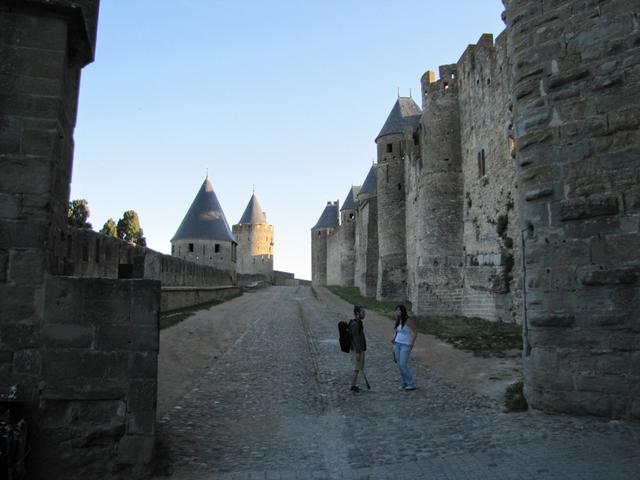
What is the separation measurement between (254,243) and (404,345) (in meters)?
61.7

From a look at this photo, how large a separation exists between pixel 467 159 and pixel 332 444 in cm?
1756

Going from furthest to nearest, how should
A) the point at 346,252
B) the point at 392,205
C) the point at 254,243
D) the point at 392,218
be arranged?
the point at 254,243
the point at 346,252
the point at 392,205
the point at 392,218

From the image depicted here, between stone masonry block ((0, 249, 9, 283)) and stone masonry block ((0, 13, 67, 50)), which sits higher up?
stone masonry block ((0, 13, 67, 50))

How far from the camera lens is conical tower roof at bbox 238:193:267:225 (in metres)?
70.6

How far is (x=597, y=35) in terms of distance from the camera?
219 inches

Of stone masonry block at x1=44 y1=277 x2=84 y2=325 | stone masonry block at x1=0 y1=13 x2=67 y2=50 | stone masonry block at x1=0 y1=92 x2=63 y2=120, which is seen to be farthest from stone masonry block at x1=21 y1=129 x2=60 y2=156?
stone masonry block at x1=44 y1=277 x2=84 y2=325

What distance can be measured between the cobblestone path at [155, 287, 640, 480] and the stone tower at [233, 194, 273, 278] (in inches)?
2397

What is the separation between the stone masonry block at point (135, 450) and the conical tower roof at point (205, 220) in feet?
119

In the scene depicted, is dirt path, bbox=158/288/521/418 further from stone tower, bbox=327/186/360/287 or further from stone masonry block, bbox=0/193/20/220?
stone tower, bbox=327/186/360/287

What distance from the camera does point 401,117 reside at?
32.0 m

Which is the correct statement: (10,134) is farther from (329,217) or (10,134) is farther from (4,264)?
(329,217)

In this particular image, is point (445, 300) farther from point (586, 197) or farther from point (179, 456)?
point (179, 456)

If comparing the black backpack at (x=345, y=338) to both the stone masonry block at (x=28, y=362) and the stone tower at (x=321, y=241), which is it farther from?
the stone tower at (x=321, y=241)

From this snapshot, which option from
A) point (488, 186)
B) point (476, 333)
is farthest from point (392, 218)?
point (476, 333)
